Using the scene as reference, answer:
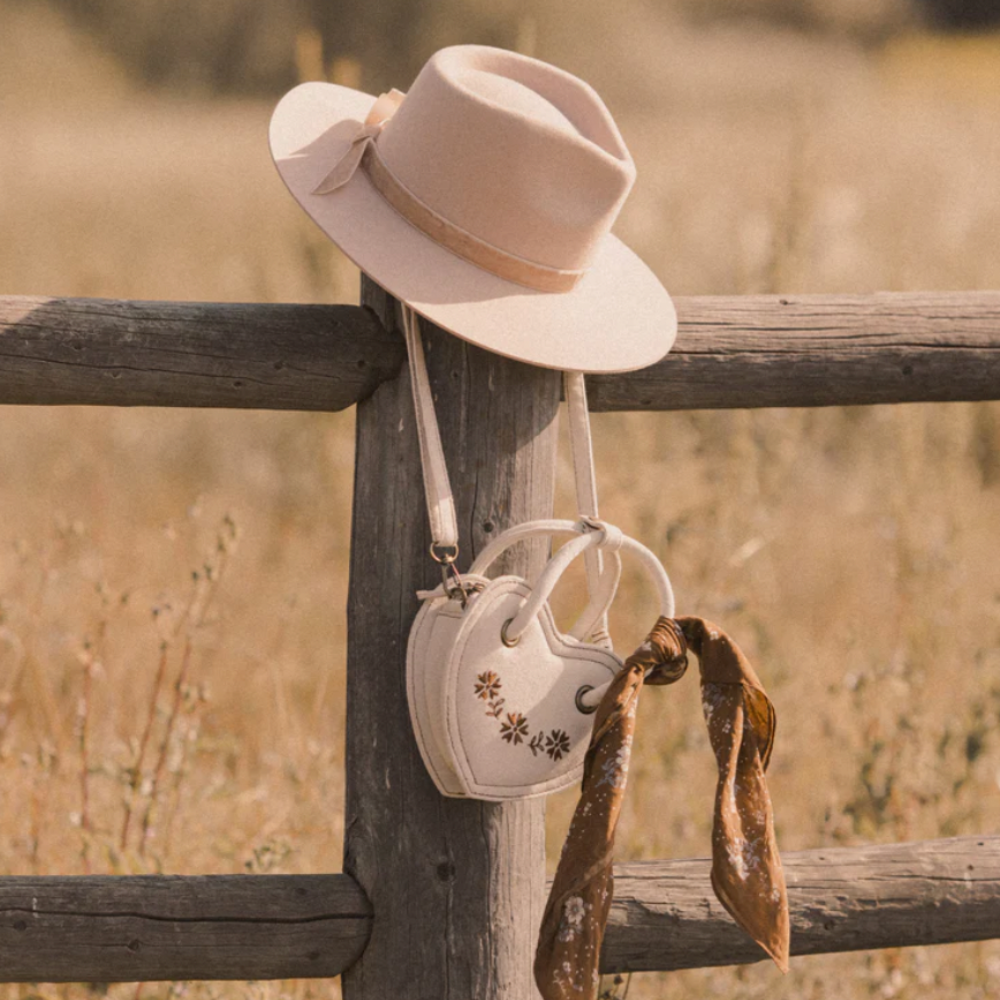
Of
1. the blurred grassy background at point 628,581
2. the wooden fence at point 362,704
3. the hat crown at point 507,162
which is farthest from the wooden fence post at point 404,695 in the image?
the blurred grassy background at point 628,581

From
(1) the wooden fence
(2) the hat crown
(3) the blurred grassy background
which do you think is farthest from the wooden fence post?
(3) the blurred grassy background

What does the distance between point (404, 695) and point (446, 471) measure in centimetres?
26

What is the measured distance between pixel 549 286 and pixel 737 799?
1.85 feet

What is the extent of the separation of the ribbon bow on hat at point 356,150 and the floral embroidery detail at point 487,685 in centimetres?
53

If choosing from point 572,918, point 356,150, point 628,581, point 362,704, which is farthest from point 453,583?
point 628,581

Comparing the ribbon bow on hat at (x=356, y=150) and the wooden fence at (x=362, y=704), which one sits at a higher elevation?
the ribbon bow on hat at (x=356, y=150)

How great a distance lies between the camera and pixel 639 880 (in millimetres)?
1579

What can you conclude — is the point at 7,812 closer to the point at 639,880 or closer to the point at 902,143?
the point at 639,880

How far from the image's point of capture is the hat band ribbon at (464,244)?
53.2 inches

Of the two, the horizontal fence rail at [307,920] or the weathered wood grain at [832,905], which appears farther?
the weathered wood grain at [832,905]

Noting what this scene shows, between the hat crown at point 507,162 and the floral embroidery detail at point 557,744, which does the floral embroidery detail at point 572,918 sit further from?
the hat crown at point 507,162

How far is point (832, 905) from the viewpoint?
1.63 meters

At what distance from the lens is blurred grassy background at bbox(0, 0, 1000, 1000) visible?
219cm

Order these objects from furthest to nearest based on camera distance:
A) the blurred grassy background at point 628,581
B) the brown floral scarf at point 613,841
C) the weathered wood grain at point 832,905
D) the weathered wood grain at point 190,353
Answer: the blurred grassy background at point 628,581 < the weathered wood grain at point 832,905 < the weathered wood grain at point 190,353 < the brown floral scarf at point 613,841
